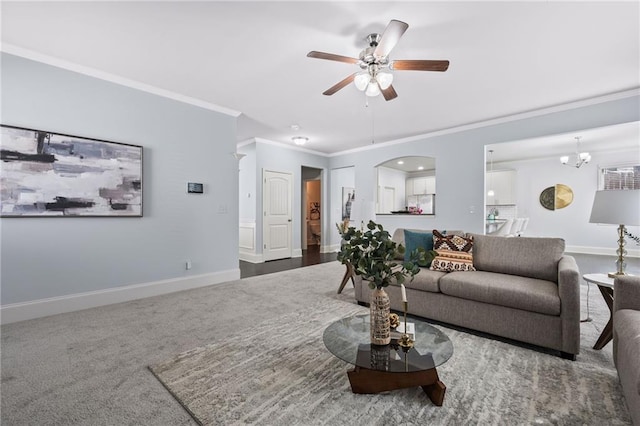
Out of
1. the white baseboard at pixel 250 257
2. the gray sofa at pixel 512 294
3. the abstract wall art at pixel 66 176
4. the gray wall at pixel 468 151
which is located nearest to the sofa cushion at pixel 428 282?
the gray sofa at pixel 512 294

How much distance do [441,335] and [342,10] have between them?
2.50m

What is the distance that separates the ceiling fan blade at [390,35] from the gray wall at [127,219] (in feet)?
9.55

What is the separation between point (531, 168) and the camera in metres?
8.15

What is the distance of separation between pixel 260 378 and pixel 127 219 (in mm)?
2776

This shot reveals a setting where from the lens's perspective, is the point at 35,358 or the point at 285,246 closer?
the point at 35,358

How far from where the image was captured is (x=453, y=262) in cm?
287

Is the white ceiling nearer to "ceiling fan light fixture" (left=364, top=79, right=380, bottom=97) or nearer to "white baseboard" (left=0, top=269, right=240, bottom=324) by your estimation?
"ceiling fan light fixture" (left=364, top=79, right=380, bottom=97)

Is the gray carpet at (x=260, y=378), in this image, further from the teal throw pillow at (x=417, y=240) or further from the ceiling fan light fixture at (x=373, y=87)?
the ceiling fan light fixture at (x=373, y=87)

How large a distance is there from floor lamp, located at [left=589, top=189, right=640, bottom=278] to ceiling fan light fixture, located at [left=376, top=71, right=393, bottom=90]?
6.71 feet

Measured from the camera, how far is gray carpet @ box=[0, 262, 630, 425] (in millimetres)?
1478

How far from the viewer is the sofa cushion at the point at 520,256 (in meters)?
2.53

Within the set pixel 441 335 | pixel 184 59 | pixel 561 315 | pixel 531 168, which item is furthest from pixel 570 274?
pixel 531 168

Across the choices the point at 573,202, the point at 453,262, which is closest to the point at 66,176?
the point at 453,262

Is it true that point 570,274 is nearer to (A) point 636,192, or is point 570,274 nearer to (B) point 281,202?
(A) point 636,192
